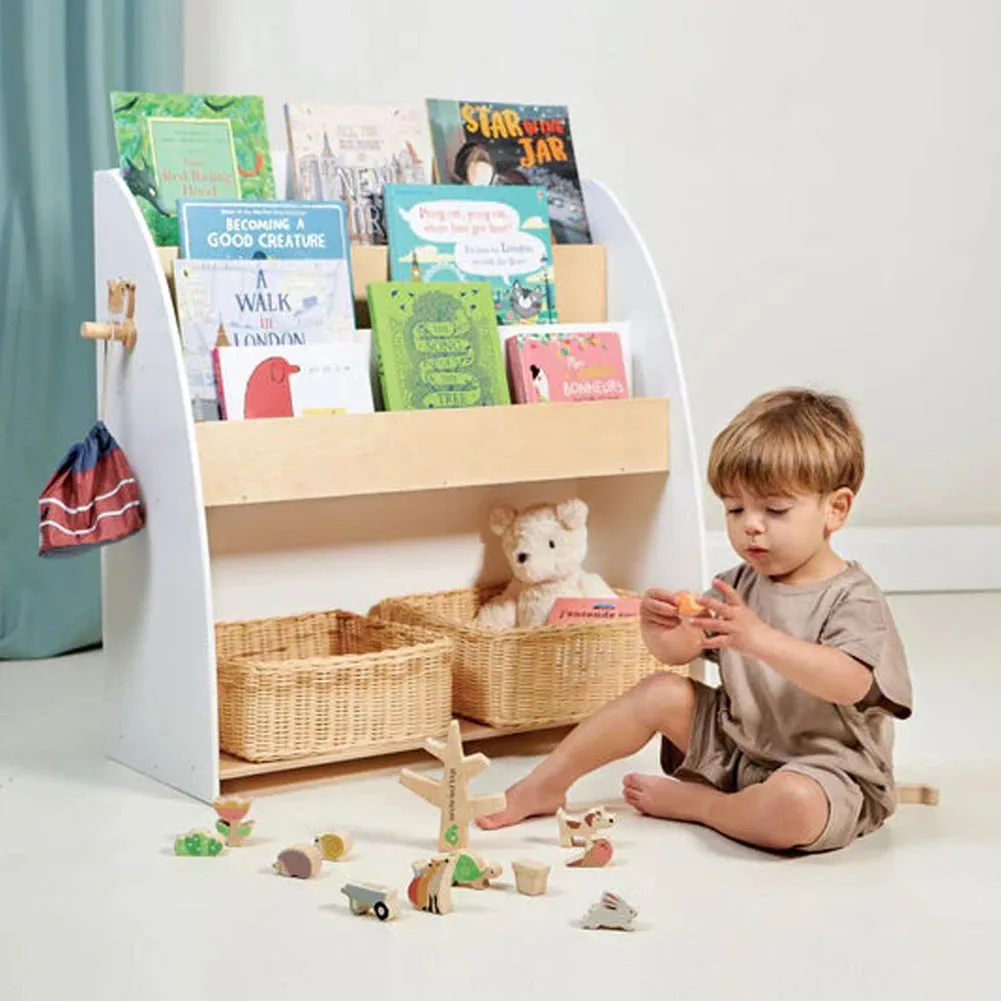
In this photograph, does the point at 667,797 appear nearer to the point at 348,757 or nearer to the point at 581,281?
the point at 348,757

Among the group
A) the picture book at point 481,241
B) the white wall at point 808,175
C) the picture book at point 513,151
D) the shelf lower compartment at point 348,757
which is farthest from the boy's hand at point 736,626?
the white wall at point 808,175

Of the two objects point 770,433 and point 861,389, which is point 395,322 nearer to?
point 770,433

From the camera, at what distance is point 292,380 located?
203 cm

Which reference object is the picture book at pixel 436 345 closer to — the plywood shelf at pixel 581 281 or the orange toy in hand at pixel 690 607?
the plywood shelf at pixel 581 281

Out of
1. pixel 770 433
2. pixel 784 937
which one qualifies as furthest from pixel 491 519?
pixel 784 937

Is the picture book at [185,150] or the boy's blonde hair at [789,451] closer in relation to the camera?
the boy's blonde hair at [789,451]

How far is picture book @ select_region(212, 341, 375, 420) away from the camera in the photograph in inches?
78.4

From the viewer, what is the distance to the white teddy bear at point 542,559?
2.26 m

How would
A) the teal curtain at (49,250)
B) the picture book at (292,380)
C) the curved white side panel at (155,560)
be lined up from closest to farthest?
the curved white side panel at (155,560) < the picture book at (292,380) < the teal curtain at (49,250)

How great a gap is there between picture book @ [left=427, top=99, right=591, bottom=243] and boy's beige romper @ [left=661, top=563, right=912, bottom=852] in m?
0.74

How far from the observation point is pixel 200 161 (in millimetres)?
2107

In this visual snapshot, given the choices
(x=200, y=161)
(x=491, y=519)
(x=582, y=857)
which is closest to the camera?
(x=582, y=857)

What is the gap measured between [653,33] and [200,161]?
1.39m

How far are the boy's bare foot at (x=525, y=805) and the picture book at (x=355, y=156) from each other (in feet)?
2.59
